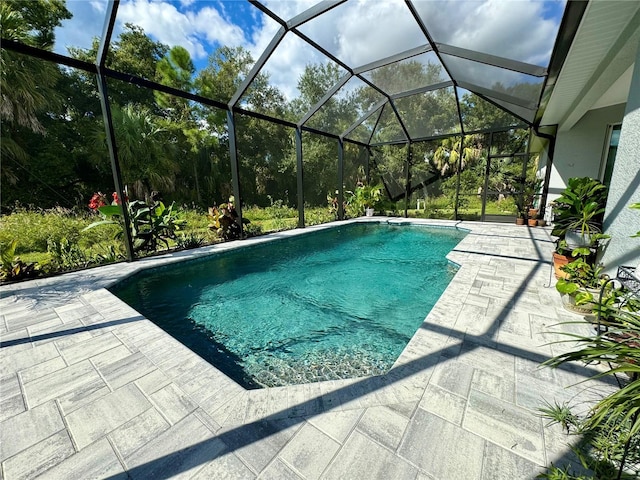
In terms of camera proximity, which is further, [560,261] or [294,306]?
[294,306]

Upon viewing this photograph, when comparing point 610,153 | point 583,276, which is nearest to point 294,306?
point 583,276

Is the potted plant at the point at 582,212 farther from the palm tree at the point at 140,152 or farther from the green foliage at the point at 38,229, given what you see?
the palm tree at the point at 140,152

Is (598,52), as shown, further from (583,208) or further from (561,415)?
(561,415)

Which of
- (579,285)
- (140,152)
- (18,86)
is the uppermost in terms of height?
(18,86)

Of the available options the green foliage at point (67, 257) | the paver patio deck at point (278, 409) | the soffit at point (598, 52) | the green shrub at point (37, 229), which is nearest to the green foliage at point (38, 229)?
the green shrub at point (37, 229)

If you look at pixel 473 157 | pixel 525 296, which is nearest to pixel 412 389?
pixel 525 296

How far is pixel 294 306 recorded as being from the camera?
14.0 ft

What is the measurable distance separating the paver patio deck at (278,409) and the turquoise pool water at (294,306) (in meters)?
0.61

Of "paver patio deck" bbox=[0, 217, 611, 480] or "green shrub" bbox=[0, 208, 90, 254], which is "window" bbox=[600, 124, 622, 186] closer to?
"paver patio deck" bbox=[0, 217, 611, 480]

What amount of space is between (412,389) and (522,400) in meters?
0.72

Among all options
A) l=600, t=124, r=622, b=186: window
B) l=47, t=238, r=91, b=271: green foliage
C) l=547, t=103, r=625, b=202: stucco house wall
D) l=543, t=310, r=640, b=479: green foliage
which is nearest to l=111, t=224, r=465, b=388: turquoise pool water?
l=47, t=238, r=91, b=271: green foliage

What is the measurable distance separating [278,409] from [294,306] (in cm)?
245

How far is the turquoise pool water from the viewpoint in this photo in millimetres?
2924

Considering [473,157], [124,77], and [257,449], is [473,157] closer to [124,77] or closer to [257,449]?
[124,77]
